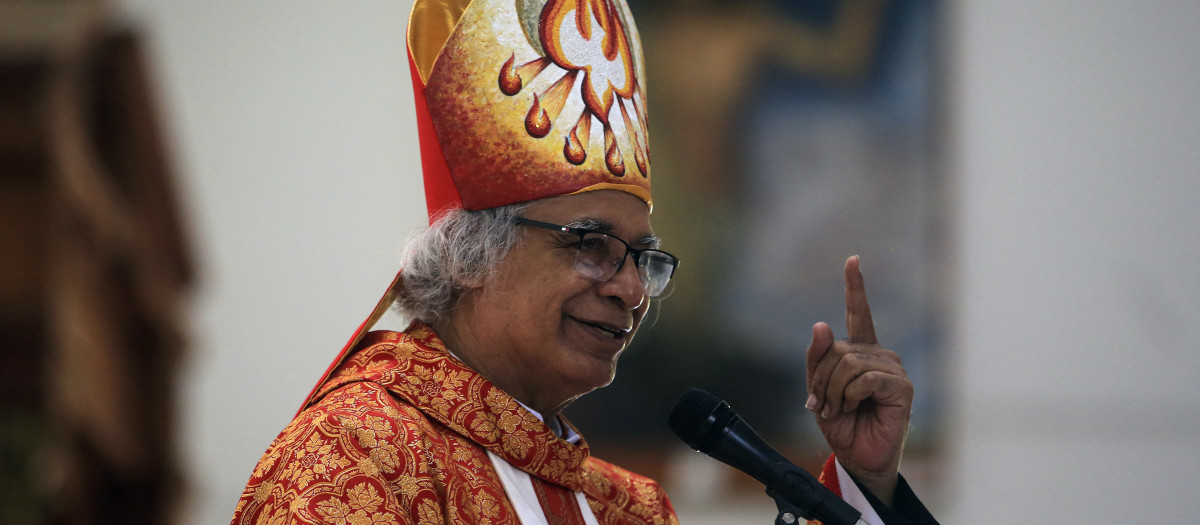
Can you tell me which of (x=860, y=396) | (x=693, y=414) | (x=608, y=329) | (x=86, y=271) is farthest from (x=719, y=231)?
(x=86, y=271)

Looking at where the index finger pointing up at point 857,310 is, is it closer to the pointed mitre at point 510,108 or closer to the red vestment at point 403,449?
the pointed mitre at point 510,108

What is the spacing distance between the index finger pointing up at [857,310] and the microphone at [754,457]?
19.7 inches

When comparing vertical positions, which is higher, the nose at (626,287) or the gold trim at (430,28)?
the gold trim at (430,28)

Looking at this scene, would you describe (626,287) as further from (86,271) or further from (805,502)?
(86,271)

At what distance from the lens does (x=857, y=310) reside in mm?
1913

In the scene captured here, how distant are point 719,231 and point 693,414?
183 centimetres

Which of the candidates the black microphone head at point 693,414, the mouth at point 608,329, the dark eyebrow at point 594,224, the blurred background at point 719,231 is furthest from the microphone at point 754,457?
the blurred background at point 719,231

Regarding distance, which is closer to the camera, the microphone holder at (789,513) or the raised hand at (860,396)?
the microphone holder at (789,513)

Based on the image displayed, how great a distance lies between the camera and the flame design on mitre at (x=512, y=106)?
1.75 meters

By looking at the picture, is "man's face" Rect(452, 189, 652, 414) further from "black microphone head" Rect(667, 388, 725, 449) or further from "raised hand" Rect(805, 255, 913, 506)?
"raised hand" Rect(805, 255, 913, 506)

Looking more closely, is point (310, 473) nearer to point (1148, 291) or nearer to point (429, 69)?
point (429, 69)

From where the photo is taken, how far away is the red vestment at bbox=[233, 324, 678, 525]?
1362mm

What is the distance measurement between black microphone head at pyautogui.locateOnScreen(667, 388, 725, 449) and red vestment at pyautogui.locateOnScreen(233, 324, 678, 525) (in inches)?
11.1

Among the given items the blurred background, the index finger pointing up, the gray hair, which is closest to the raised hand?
the index finger pointing up
